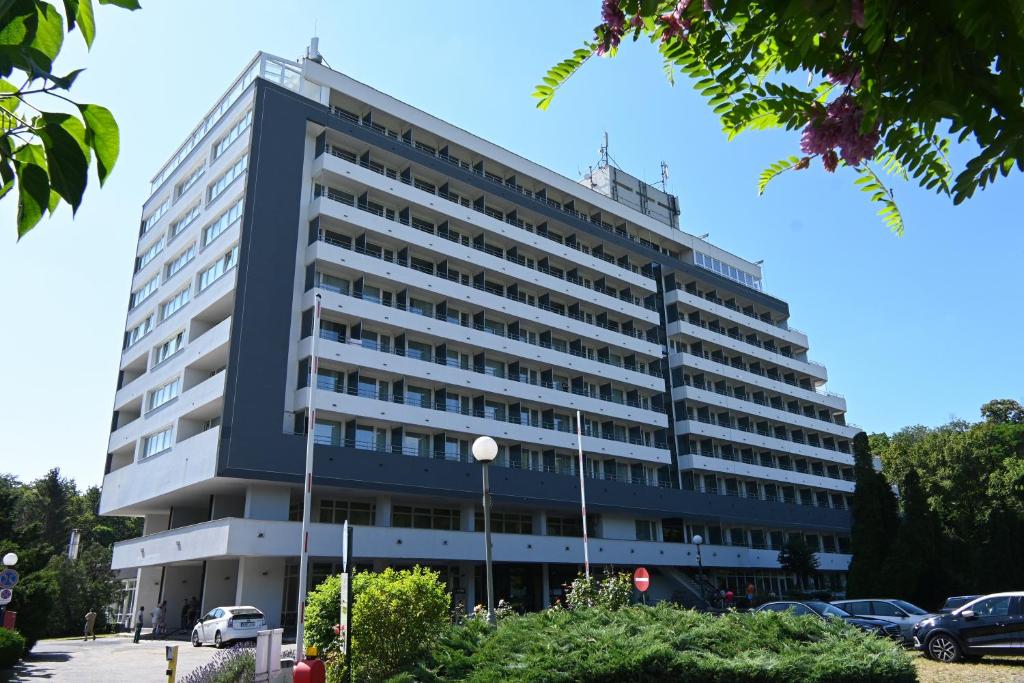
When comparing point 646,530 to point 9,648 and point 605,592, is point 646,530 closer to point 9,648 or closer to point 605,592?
point 605,592

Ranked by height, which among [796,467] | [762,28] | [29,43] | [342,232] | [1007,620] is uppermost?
[342,232]

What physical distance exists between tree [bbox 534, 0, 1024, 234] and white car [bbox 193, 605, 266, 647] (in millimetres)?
31514

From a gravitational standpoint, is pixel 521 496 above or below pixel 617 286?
below

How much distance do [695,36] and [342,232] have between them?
1577 inches

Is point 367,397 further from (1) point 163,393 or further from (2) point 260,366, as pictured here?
(1) point 163,393

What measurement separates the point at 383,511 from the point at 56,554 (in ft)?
107

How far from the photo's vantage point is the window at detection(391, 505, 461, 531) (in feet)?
138

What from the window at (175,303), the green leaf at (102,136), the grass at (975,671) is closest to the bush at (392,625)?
the grass at (975,671)

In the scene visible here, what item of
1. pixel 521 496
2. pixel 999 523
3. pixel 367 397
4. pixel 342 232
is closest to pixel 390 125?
pixel 342 232

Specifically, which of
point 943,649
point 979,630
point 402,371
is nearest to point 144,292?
point 402,371

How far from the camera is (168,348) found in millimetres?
44219

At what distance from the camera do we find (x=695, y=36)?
10.8 feet

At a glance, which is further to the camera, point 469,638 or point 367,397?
Result: point 367,397

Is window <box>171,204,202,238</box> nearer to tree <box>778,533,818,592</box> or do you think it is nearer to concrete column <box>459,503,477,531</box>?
concrete column <box>459,503,477,531</box>
